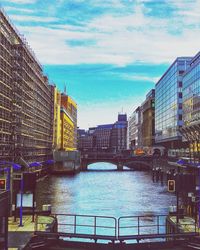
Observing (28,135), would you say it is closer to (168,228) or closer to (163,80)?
(168,228)

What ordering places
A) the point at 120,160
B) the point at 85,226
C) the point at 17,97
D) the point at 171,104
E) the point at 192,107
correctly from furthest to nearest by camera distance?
the point at 120,160
the point at 171,104
the point at 192,107
the point at 17,97
the point at 85,226

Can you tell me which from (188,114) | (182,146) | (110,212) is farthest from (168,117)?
(110,212)

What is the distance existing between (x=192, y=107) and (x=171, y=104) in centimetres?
3622

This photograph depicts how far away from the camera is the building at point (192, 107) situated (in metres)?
114

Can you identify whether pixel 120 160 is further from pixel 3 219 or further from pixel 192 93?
pixel 3 219

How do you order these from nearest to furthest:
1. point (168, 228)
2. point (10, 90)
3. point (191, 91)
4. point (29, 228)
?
1. point (29, 228)
2. point (168, 228)
3. point (10, 90)
4. point (191, 91)

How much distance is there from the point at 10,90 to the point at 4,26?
11.7 metres

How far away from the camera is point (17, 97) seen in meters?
85.4

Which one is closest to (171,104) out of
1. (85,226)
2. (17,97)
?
(17,97)

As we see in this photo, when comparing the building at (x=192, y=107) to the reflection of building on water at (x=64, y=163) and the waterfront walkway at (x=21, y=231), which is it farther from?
the waterfront walkway at (x=21, y=231)

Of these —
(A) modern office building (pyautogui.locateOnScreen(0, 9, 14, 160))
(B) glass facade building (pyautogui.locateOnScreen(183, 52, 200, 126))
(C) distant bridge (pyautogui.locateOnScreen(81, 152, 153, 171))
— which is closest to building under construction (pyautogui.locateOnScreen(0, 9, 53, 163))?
(A) modern office building (pyautogui.locateOnScreen(0, 9, 14, 160))

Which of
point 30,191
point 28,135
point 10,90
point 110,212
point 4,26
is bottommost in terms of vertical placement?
point 110,212

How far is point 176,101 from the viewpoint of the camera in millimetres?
150625

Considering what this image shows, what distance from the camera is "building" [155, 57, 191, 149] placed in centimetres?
14738
